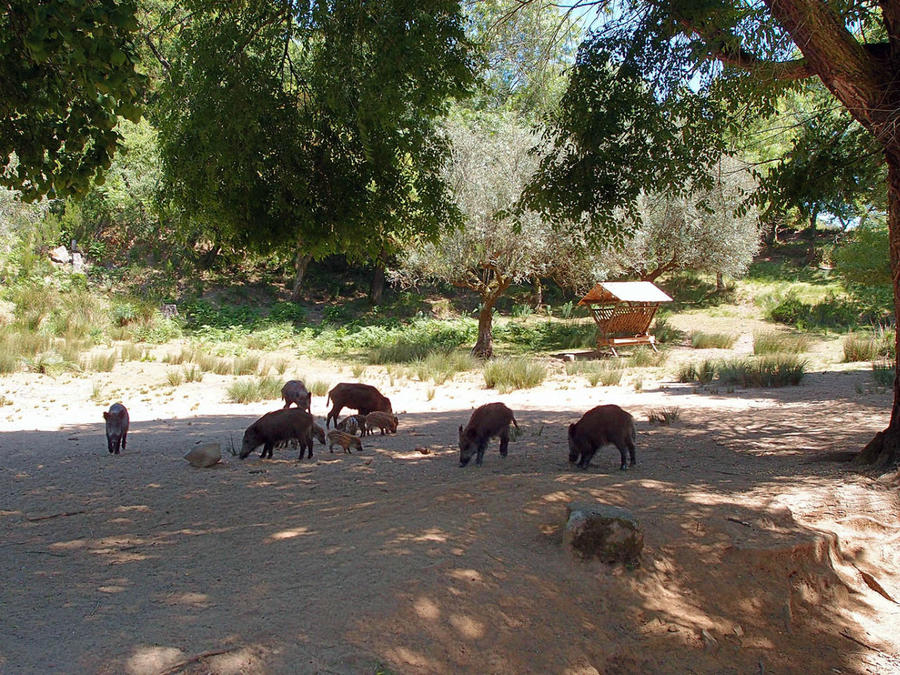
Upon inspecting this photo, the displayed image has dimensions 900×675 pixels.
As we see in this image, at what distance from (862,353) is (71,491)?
1714 cm

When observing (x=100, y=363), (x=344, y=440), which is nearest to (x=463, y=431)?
(x=344, y=440)

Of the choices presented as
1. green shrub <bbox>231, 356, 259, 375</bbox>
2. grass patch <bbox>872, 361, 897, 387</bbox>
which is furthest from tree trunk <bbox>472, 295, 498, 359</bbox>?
grass patch <bbox>872, 361, 897, 387</bbox>

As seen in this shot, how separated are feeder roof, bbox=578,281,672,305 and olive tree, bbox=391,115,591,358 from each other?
1.82 m

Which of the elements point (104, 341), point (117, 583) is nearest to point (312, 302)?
point (104, 341)

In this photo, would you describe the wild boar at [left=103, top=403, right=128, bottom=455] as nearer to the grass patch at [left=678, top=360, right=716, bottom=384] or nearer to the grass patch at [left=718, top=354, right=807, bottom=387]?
the grass patch at [left=718, top=354, right=807, bottom=387]

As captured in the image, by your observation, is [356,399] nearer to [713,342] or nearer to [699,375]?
[699,375]

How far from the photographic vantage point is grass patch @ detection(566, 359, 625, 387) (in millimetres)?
16109

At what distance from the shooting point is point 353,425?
9938 mm

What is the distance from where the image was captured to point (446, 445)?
368 inches

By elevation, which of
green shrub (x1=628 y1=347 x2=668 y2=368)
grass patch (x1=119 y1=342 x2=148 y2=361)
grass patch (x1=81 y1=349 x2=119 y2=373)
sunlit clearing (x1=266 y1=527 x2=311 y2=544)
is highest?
grass patch (x1=119 y1=342 x2=148 y2=361)

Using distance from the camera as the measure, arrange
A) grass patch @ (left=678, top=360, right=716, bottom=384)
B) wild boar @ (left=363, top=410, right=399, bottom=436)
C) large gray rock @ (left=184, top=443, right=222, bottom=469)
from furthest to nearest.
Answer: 1. grass patch @ (left=678, top=360, right=716, bottom=384)
2. wild boar @ (left=363, top=410, right=399, bottom=436)
3. large gray rock @ (left=184, top=443, right=222, bottom=469)

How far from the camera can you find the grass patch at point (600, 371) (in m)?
16.1

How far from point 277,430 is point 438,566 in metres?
4.41

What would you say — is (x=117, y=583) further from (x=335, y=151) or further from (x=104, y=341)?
(x=104, y=341)
